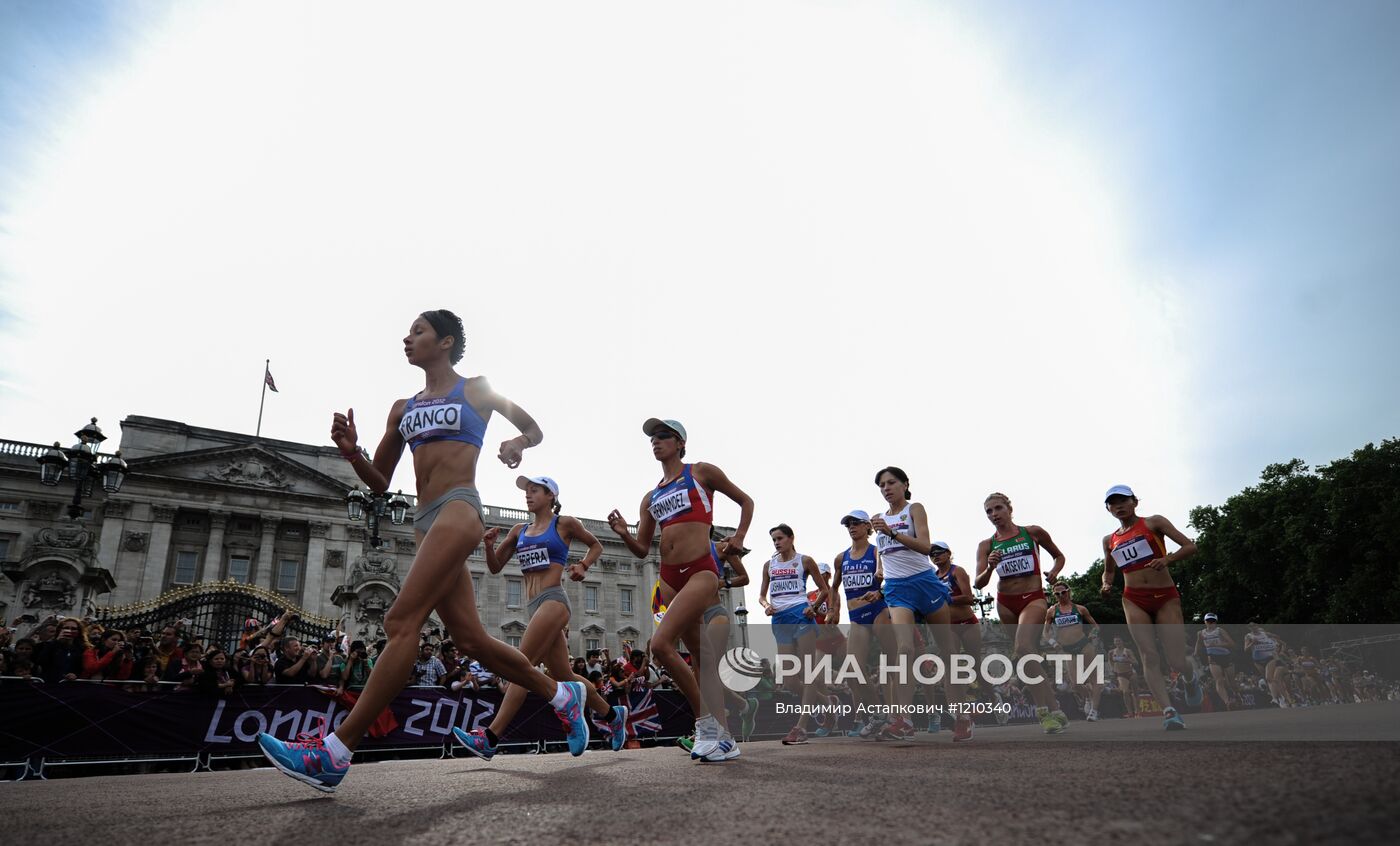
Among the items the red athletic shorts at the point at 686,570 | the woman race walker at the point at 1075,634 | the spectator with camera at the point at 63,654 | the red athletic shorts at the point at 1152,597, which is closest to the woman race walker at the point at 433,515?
the red athletic shorts at the point at 686,570

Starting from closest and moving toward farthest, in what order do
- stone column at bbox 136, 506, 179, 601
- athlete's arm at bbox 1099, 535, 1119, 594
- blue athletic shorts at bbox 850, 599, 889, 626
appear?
athlete's arm at bbox 1099, 535, 1119, 594 < blue athletic shorts at bbox 850, 599, 889, 626 < stone column at bbox 136, 506, 179, 601

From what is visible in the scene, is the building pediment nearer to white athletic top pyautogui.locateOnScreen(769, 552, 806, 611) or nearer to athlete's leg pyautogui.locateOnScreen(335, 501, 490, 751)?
white athletic top pyautogui.locateOnScreen(769, 552, 806, 611)

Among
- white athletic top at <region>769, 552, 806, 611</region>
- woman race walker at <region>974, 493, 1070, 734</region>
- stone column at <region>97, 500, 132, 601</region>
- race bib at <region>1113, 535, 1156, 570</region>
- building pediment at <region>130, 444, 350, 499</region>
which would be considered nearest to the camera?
race bib at <region>1113, 535, 1156, 570</region>

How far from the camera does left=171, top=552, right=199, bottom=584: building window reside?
1709 inches

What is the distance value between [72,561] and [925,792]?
90.2 ft

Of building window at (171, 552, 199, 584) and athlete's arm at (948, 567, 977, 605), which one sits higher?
building window at (171, 552, 199, 584)

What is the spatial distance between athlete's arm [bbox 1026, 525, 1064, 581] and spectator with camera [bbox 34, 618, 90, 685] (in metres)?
11.7

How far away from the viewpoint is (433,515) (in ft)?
13.6

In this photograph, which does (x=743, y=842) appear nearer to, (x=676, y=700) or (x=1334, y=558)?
(x=676, y=700)

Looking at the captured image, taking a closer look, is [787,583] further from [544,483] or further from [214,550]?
[214,550]

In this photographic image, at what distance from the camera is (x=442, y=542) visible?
3.99 m

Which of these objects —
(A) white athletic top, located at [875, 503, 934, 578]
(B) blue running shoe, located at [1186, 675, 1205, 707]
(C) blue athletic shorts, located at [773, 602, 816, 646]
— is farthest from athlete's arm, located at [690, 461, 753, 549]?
(B) blue running shoe, located at [1186, 675, 1205, 707]

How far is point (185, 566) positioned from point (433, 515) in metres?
49.2

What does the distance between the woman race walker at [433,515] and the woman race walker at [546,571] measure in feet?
4.95
